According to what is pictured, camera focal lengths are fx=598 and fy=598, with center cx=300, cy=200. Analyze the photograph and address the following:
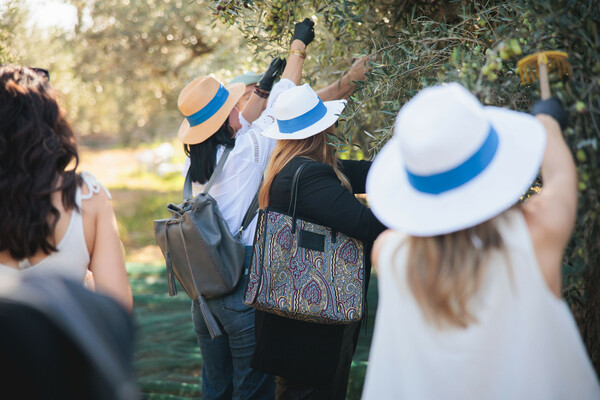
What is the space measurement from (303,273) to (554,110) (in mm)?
1340

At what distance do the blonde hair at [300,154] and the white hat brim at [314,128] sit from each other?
0.05 metres

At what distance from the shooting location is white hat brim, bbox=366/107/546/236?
1.59 meters

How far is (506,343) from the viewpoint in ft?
5.28

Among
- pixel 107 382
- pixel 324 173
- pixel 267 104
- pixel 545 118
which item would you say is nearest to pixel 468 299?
pixel 545 118

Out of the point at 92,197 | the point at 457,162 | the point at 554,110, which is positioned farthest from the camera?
the point at 92,197

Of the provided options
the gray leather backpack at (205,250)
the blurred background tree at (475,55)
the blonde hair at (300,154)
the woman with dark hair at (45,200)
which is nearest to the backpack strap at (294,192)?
the blonde hair at (300,154)

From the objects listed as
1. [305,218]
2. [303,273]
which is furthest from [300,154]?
[303,273]

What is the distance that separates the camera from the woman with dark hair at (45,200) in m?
1.92

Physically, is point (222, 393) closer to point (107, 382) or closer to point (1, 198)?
point (1, 198)

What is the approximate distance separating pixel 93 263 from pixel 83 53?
907cm

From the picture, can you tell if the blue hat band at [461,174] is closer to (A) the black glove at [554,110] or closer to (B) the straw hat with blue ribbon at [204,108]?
(A) the black glove at [554,110]

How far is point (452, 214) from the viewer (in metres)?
1.61

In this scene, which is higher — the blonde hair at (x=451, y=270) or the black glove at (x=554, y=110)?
the black glove at (x=554, y=110)

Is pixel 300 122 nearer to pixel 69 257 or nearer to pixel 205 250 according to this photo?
pixel 205 250
